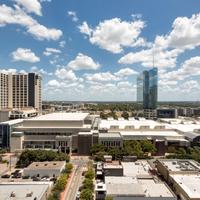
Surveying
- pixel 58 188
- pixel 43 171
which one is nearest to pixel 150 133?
pixel 43 171

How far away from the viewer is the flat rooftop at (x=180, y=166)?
59691 mm

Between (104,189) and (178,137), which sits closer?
(104,189)

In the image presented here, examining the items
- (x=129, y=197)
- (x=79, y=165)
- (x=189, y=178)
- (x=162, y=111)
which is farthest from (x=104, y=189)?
(x=162, y=111)

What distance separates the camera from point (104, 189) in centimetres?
4950

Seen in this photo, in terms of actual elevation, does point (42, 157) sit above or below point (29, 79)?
below

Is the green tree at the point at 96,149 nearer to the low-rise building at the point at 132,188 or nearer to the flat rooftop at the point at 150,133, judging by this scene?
the flat rooftop at the point at 150,133

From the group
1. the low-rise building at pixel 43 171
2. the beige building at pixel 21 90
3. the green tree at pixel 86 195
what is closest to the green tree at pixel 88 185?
the green tree at pixel 86 195

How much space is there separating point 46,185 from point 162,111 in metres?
149

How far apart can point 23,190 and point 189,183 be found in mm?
26262

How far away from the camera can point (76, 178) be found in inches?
2496

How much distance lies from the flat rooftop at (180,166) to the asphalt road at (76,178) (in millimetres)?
17668

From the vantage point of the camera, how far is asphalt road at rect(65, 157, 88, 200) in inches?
2095

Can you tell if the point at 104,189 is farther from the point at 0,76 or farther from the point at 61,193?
the point at 0,76

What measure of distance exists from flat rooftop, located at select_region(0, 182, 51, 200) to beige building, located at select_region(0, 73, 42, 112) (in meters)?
108
